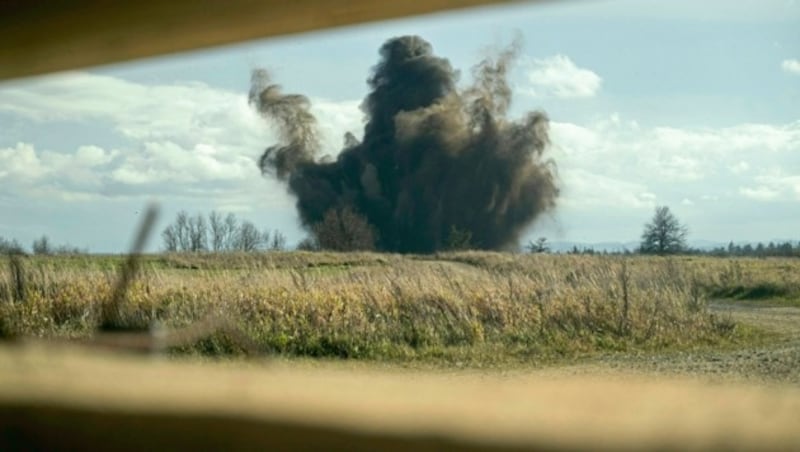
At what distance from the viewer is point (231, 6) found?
2443 mm

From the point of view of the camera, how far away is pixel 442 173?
19672mm

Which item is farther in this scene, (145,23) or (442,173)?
(442,173)

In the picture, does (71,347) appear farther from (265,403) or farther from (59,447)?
(265,403)

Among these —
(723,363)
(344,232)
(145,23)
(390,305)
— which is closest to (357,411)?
(145,23)

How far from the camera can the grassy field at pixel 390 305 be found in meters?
13.7

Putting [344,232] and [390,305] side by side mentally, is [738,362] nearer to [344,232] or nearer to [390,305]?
[390,305]

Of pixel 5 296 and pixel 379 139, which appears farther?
pixel 379 139

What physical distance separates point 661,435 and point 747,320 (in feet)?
65.3

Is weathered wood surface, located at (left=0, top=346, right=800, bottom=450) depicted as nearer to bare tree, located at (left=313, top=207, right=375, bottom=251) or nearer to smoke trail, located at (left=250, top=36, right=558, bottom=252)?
smoke trail, located at (left=250, top=36, right=558, bottom=252)

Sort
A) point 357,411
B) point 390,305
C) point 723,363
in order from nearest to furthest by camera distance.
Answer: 1. point 357,411
2. point 723,363
3. point 390,305

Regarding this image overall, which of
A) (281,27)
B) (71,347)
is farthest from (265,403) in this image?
(281,27)

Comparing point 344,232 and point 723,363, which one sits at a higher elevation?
point 344,232

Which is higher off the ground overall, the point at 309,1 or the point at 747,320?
the point at 309,1

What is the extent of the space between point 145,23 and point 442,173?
17.0m
